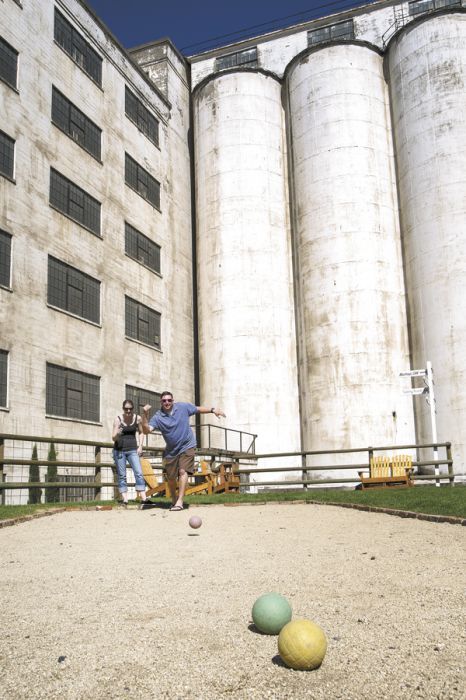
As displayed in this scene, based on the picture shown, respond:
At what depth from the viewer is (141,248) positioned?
110ft

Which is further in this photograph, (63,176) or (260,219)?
(260,219)

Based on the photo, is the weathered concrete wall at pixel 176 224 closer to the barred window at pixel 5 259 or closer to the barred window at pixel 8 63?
the barred window at pixel 5 259

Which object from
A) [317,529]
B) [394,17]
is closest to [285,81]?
[394,17]

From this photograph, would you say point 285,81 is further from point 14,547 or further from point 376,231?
point 14,547

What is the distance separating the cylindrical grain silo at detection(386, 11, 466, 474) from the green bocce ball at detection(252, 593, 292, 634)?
2815 cm

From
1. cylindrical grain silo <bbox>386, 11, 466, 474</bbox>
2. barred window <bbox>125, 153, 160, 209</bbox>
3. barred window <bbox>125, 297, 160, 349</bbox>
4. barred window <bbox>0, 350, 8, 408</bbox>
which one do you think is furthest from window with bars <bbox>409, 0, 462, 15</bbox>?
barred window <bbox>0, 350, 8, 408</bbox>

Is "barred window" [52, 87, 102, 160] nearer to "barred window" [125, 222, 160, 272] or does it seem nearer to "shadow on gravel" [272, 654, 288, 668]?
"barred window" [125, 222, 160, 272]

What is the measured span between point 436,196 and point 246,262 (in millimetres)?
9675

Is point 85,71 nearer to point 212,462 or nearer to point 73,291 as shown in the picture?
point 73,291

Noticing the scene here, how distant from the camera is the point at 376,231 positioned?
35.0 meters

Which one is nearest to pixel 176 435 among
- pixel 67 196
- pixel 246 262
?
pixel 67 196

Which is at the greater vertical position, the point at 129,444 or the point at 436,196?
the point at 436,196

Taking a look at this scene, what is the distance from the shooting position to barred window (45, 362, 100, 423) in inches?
1027

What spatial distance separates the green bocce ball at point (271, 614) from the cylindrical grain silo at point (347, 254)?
28.8 metres
